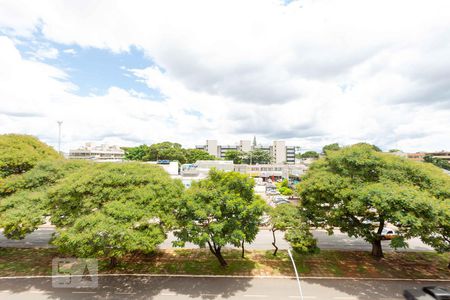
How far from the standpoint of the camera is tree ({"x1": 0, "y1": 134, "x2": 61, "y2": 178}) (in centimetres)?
1800

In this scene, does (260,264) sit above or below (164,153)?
below

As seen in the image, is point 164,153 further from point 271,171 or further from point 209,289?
point 209,289

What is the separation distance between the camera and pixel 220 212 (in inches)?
488

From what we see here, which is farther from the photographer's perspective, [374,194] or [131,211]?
[374,194]

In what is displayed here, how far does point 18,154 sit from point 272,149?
10352 cm

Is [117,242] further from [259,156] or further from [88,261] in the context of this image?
[259,156]

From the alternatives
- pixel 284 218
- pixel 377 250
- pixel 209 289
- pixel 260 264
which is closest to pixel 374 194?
pixel 284 218

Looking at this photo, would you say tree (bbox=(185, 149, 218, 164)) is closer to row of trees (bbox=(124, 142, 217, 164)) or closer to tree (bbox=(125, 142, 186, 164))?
row of trees (bbox=(124, 142, 217, 164))

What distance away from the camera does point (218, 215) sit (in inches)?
494

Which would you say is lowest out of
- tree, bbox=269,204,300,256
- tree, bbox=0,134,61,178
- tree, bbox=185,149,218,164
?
tree, bbox=269,204,300,256

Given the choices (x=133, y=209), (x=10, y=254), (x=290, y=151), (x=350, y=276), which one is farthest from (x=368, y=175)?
(x=290, y=151)

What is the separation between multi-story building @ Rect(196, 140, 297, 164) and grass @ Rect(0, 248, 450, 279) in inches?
3483

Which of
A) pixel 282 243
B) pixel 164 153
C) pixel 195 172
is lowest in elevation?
pixel 282 243

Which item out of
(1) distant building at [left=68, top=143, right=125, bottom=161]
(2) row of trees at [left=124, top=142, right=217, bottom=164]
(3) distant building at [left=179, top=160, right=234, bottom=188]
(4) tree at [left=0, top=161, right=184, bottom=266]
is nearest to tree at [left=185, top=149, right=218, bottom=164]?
(2) row of trees at [left=124, top=142, right=217, bottom=164]
